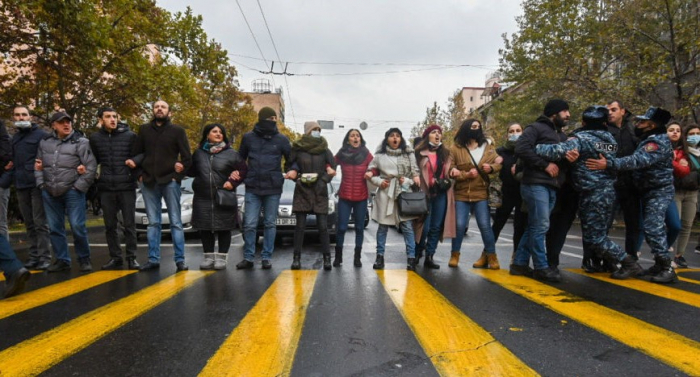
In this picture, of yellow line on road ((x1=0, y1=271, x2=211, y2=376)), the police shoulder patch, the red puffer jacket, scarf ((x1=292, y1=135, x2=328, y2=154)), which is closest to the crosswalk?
yellow line on road ((x1=0, y1=271, x2=211, y2=376))

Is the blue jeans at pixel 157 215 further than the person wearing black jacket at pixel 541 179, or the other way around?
the blue jeans at pixel 157 215

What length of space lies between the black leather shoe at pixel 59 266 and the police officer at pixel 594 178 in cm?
562

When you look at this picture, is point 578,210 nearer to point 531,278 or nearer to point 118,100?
point 531,278

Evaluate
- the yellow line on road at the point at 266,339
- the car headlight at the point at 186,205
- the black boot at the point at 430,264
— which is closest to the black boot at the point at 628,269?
the black boot at the point at 430,264

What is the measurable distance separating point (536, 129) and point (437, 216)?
1.63 metres

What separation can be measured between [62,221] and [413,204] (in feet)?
14.1

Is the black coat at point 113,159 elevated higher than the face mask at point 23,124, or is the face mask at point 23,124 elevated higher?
the face mask at point 23,124

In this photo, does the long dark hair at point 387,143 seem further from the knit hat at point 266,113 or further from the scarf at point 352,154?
the knit hat at point 266,113

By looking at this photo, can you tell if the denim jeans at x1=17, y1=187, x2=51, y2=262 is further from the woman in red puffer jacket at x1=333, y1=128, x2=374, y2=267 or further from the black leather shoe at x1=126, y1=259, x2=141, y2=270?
the woman in red puffer jacket at x1=333, y1=128, x2=374, y2=267

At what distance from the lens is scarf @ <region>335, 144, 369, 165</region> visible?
5.48 meters

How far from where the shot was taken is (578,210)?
15.4 feet

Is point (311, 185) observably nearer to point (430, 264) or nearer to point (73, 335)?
point (430, 264)

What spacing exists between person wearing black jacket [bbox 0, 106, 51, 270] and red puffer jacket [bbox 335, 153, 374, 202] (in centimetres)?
376

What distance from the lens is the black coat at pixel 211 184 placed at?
5148 mm
